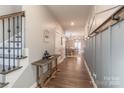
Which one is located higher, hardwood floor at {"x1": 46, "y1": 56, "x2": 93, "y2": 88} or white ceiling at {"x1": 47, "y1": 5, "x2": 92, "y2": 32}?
white ceiling at {"x1": 47, "y1": 5, "x2": 92, "y2": 32}

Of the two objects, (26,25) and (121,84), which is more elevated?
(26,25)

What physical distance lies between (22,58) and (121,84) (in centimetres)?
196

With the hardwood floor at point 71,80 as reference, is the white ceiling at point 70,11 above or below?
above

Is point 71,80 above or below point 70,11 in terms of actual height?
below

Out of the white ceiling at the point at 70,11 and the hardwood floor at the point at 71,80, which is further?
the white ceiling at the point at 70,11

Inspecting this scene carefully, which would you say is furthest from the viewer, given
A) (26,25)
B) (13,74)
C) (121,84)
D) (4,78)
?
(26,25)

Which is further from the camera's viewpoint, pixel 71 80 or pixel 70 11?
pixel 70 11

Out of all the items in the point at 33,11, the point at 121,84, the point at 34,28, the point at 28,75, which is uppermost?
the point at 33,11

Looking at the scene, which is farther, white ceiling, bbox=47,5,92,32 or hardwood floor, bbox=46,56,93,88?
white ceiling, bbox=47,5,92,32

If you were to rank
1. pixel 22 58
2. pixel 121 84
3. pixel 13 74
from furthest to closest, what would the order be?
pixel 22 58 < pixel 13 74 < pixel 121 84
